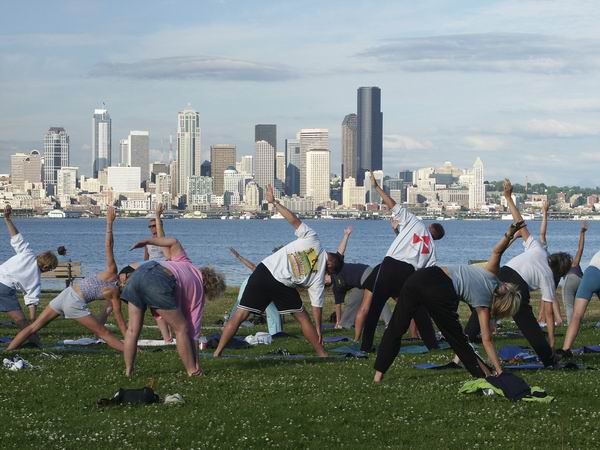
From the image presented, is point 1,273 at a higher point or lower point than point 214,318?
higher

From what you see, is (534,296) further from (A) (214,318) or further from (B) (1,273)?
(B) (1,273)

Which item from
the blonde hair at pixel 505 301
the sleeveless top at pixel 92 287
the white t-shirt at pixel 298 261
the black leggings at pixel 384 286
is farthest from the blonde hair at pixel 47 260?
the blonde hair at pixel 505 301

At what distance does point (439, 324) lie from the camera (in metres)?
11.5

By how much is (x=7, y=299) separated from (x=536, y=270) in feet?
22.3

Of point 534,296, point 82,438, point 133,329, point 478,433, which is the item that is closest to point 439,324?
point 478,433

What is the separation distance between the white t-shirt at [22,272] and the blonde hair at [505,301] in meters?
6.56

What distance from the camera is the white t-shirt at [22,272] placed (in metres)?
15.3

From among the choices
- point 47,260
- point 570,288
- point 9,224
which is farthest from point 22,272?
point 570,288

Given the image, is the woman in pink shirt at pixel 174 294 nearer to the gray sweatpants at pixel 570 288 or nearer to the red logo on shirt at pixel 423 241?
the red logo on shirt at pixel 423 241

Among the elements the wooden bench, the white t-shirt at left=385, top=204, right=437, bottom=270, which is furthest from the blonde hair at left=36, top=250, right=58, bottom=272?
the wooden bench

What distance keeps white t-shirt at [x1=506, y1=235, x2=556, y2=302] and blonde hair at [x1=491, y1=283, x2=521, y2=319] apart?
3.20m

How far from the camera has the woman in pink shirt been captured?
11.9 metres

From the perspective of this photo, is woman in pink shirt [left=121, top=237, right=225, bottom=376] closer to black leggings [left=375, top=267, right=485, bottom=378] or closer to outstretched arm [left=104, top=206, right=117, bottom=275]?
outstretched arm [left=104, top=206, right=117, bottom=275]

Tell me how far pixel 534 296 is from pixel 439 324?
773 inches
